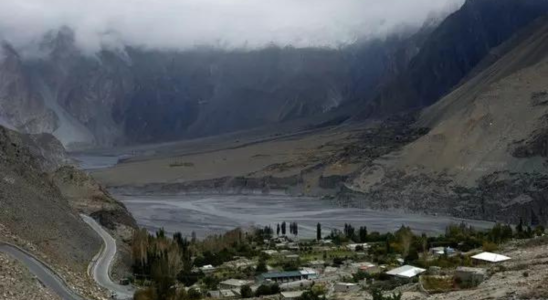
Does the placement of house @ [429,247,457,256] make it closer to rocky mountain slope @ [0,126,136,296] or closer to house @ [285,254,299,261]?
house @ [285,254,299,261]

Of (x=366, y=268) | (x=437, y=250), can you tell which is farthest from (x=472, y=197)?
(x=366, y=268)

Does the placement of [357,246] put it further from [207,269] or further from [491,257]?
[491,257]

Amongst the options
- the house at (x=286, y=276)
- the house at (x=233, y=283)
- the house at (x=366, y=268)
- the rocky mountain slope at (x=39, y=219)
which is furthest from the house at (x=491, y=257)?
the rocky mountain slope at (x=39, y=219)

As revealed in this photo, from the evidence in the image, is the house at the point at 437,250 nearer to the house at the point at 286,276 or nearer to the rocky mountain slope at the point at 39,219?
the house at the point at 286,276

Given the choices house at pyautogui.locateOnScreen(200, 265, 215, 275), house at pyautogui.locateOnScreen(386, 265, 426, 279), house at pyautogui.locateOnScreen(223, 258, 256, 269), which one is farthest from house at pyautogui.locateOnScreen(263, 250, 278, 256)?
house at pyautogui.locateOnScreen(386, 265, 426, 279)

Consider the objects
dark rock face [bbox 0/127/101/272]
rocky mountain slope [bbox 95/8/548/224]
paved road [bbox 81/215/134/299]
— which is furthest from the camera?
rocky mountain slope [bbox 95/8/548/224]

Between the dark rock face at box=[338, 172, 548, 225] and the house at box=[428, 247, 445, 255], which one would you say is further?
the dark rock face at box=[338, 172, 548, 225]

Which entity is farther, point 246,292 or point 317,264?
point 317,264
